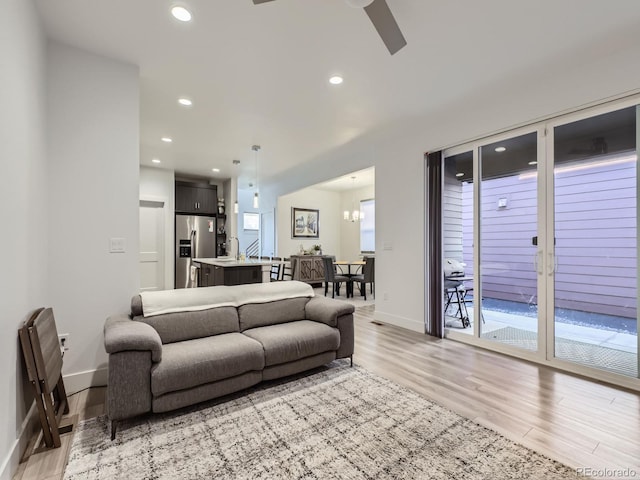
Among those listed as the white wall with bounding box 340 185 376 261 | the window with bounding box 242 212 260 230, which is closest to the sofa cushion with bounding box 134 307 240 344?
the white wall with bounding box 340 185 376 261

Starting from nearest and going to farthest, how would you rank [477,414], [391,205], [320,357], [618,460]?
[618,460]
[477,414]
[320,357]
[391,205]

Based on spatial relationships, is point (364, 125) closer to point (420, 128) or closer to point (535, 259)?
point (420, 128)

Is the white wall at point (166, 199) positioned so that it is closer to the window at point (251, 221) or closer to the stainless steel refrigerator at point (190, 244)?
the stainless steel refrigerator at point (190, 244)

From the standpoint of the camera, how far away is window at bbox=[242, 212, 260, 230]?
965cm

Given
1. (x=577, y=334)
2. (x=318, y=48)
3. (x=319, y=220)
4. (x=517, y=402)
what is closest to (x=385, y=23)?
(x=318, y=48)

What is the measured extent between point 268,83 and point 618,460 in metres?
3.78

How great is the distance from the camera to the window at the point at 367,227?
8703 millimetres

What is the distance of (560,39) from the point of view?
2.40m

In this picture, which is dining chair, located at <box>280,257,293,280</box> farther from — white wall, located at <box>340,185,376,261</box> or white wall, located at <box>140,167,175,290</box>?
white wall, located at <box>140,167,175,290</box>

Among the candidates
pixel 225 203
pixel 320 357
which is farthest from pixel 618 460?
pixel 225 203

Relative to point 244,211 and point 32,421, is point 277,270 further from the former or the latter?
point 32,421

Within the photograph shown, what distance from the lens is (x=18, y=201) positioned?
174cm

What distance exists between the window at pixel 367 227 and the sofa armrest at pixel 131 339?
708cm

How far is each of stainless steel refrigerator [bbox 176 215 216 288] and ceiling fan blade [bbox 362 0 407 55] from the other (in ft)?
18.0
